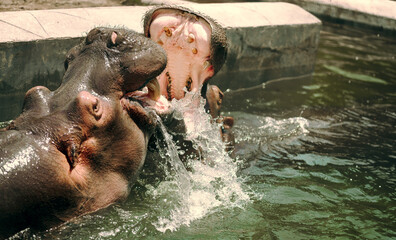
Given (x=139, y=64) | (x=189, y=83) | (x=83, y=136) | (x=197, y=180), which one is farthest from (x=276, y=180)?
(x=83, y=136)

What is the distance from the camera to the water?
3.87 meters

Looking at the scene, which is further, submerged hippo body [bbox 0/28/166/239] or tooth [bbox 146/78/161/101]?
A: tooth [bbox 146/78/161/101]

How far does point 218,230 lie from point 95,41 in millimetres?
1388

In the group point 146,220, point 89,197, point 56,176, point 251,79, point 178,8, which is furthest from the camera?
point 251,79

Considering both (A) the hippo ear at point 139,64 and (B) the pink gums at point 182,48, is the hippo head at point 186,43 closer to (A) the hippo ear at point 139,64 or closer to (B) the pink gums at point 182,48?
(B) the pink gums at point 182,48

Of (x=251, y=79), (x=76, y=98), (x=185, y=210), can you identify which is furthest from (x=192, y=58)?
(x=251, y=79)

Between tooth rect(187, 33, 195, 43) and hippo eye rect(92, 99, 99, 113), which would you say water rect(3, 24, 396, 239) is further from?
hippo eye rect(92, 99, 99, 113)

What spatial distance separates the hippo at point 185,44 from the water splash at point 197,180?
0.46 feet

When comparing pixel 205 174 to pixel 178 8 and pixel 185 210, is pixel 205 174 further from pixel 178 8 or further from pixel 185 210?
pixel 178 8

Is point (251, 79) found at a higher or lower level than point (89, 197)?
lower

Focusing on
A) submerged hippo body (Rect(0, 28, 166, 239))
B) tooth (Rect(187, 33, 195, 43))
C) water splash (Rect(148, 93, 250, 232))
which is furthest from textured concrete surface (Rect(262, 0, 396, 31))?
submerged hippo body (Rect(0, 28, 166, 239))

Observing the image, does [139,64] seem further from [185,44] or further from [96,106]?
[185,44]

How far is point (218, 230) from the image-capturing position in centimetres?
386

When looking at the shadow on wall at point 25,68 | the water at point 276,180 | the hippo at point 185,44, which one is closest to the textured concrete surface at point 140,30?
the shadow on wall at point 25,68
